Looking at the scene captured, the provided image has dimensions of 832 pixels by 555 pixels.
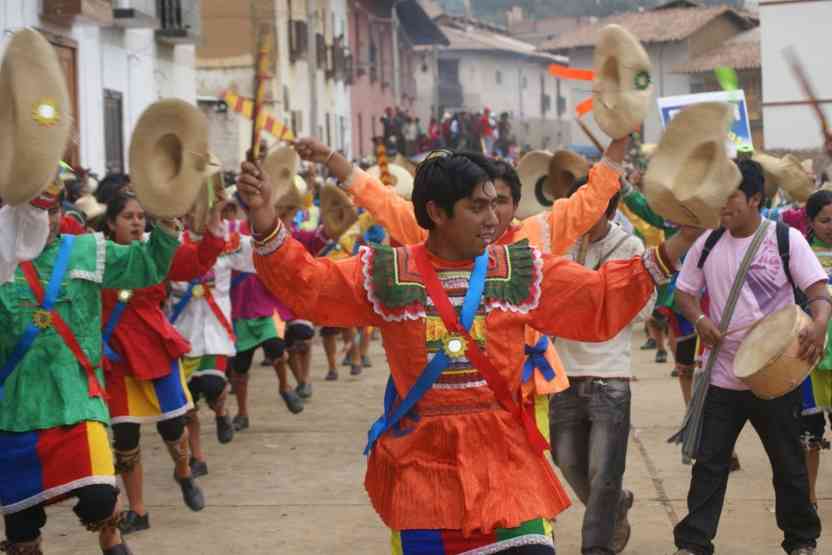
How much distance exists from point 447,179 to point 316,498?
4.49 m

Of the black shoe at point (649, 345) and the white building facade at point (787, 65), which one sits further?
the white building facade at point (787, 65)

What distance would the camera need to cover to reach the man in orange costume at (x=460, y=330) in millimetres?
4578

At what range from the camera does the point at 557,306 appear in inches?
185

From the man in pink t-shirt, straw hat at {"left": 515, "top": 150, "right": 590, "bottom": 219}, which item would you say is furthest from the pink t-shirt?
straw hat at {"left": 515, "top": 150, "right": 590, "bottom": 219}

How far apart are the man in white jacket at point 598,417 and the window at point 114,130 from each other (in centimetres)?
1411

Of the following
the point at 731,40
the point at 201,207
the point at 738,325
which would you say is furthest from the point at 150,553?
the point at 731,40

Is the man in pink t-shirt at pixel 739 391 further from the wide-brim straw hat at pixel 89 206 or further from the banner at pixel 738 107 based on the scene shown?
the banner at pixel 738 107

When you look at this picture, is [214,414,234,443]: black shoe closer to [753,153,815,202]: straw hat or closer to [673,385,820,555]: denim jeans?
[753,153,815,202]: straw hat

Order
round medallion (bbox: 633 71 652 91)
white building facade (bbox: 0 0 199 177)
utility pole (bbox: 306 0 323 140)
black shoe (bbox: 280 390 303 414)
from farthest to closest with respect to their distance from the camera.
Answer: utility pole (bbox: 306 0 323 140), white building facade (bbox: 0 0 199 177), black shoe (bbox: 280 390 303 414), round medallion (bbox: 633 71 652 91)

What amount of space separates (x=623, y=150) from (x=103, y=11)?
559 inches

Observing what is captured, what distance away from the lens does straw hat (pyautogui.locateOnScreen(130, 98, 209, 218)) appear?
5.06 metres

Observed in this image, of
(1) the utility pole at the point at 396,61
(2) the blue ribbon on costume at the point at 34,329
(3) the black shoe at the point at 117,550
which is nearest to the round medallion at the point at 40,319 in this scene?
(2) the blue ribbon on costume at the point at 34,329

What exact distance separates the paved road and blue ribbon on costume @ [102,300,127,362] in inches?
36.9

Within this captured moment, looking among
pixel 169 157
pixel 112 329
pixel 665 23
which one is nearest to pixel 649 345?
pixel 112 329
